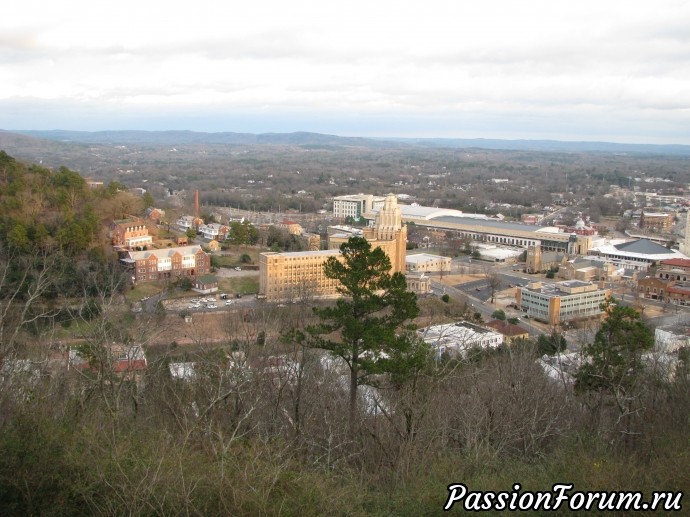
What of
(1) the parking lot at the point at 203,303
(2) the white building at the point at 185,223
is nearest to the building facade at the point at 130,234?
(1) the parking lot at the point at 203,303

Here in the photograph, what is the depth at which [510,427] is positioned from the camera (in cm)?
623

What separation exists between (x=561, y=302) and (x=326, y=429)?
42.6 feet

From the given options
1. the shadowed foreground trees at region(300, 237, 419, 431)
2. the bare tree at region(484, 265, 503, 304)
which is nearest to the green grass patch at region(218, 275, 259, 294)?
the bare tree at region(484, 265, 503, 304)

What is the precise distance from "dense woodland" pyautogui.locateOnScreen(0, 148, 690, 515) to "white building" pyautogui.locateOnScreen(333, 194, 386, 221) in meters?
32.2

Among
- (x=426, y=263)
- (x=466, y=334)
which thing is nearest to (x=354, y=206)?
(x=426, y=263)

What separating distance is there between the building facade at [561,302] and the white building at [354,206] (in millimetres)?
22221

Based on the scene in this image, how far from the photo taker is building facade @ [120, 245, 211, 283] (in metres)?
19.3

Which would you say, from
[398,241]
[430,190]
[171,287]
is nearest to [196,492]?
[171,287]

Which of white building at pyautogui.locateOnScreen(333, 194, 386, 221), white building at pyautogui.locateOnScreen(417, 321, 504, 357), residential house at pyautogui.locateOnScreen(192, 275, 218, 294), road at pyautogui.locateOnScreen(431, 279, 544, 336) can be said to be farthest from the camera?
white building at pyautogui.locateOnScreen(333, 194, 386, 221)

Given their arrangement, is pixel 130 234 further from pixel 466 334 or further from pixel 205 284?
pixel 466 334

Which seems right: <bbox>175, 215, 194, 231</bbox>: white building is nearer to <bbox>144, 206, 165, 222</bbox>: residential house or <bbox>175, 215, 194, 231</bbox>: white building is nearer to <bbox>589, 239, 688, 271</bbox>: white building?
<bbox>144, 206, 165, 222</bbox>: residential house

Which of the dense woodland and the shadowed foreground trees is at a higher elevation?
the shadowed foreground trees

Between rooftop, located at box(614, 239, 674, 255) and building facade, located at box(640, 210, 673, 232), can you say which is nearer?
rooftop, located at box(614, 239, 674, 255)

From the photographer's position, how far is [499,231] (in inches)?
1315
